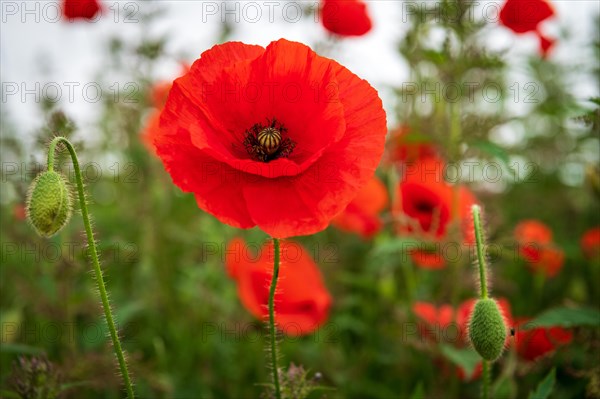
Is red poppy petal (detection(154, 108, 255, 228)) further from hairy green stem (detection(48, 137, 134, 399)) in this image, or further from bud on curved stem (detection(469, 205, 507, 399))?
bud on curved stem (detection(469, 205, 507, 399))

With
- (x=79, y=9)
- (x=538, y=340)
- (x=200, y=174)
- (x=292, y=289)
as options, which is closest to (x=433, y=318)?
(x=538, y=340)

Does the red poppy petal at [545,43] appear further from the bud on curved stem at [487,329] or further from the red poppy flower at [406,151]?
the bud on curved stem at [487,329]

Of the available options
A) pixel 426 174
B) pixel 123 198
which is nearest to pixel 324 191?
pixel 426 174

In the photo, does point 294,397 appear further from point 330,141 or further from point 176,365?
point 176,365

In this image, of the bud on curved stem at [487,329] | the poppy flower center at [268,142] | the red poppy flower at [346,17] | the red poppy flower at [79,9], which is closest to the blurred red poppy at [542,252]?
the red poppy flower at [346,17]

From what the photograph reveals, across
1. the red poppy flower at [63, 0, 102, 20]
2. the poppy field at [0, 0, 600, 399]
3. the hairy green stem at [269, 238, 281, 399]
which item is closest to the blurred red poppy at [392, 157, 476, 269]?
the poppy field at [0, 0, 600, 399]

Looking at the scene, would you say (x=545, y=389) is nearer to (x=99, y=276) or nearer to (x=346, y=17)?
(x=99, y=276)
